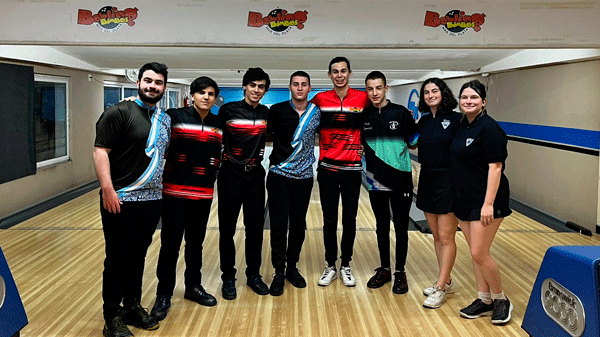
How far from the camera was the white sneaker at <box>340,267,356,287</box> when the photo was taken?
3.79 metres

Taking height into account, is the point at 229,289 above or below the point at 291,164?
below

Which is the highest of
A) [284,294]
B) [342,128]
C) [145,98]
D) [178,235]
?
[145,98]

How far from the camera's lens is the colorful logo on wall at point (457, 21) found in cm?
412

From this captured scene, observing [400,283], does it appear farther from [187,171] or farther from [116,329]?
[116,329]

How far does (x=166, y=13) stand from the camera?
4.16m

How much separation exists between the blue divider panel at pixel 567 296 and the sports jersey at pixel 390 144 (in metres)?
1.78

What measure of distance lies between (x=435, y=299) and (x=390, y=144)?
975mm

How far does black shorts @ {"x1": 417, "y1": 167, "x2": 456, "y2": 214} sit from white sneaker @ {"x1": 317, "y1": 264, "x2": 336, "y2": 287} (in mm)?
824

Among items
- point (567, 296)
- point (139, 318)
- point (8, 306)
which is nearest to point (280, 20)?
point (139, 318)

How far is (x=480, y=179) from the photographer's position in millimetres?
3039

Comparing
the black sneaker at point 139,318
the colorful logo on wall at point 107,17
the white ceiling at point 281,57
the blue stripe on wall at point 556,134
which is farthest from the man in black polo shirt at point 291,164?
the blue stripe on wall at point 556,134

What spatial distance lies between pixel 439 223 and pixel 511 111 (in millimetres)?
4571

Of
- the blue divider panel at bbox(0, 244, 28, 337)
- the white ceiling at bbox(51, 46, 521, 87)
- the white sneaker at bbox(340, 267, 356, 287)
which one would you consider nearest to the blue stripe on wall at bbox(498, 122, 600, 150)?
the white ceiling at bbox(51, 46, 521, 87)

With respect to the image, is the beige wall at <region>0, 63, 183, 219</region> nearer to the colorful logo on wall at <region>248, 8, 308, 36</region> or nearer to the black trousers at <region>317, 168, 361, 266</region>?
the colorful logo on wall at <region>248, 8, 308, 36</region>
